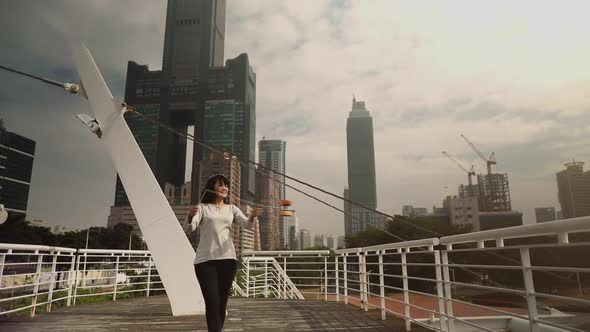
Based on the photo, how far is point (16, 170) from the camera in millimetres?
66688

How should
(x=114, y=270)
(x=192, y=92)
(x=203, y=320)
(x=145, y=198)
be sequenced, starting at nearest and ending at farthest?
(x=203, y=320) → (x=145, y=198) → (x=114, y=270) → (x=192, y=92)

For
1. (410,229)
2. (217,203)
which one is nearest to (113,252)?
(217,203)

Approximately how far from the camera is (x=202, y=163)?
8256 centimetres

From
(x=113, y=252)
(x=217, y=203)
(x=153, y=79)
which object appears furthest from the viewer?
(x=153, y=79)

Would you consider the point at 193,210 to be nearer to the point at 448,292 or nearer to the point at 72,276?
the point at 448,292

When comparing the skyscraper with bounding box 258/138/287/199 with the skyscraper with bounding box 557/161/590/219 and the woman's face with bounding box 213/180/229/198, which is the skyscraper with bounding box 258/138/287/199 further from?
the woman's face with bounding box 213/180/229/198

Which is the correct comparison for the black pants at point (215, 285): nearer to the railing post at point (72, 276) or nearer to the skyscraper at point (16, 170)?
the railing post at point (72, 276)

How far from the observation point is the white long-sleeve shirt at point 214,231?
234 centimetres

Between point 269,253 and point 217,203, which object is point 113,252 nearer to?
point 269,253

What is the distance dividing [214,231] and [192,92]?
107 m

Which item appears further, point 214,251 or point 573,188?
point 573,188

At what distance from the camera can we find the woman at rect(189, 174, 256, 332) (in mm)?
2262

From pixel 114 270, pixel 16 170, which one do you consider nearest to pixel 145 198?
pixel 114 270

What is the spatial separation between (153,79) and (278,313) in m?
109
